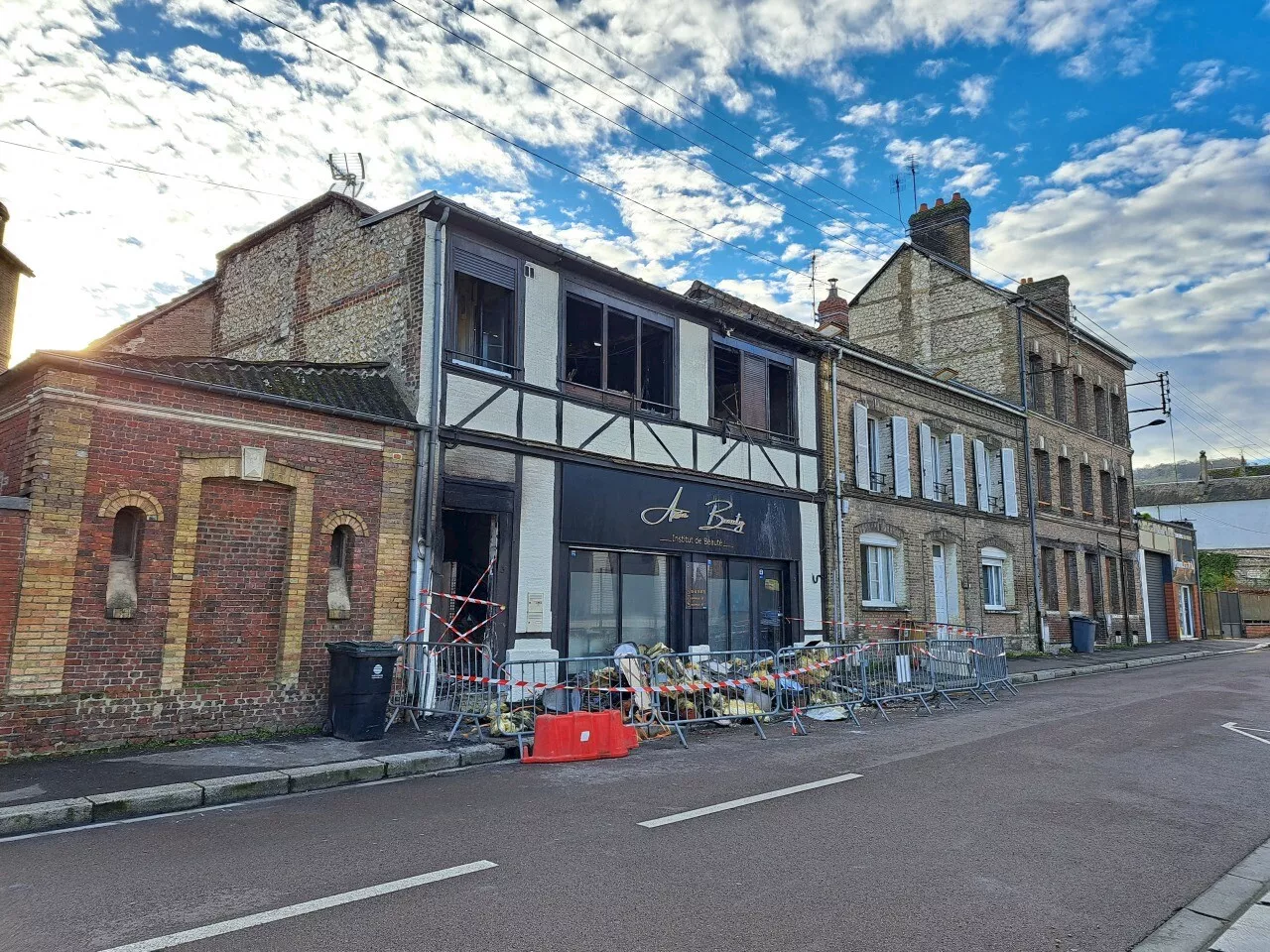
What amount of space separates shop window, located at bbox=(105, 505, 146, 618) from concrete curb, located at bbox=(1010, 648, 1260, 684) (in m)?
15.9

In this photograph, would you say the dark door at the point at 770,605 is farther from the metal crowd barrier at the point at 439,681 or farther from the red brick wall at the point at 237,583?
the red brick wall at the point at 237,583

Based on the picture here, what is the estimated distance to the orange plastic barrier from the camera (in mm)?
8799

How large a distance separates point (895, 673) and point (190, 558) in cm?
983

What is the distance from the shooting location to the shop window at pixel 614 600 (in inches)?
523

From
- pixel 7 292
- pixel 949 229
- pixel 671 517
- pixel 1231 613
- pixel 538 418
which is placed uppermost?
pixel 949 229

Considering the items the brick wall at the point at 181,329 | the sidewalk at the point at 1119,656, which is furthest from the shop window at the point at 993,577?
the brick wall at the point at 181,329

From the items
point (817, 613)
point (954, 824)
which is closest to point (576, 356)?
point (817, 613)

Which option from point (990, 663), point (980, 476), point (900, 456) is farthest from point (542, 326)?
point (980, 476)

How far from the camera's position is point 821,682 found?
12234 millimetres

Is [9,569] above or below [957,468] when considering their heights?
below

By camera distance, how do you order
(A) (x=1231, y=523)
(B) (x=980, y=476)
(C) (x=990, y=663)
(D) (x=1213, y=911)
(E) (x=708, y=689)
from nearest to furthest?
(D) (x=1213, y=911) → (E) (x=708, y=689) → (C) (x=990, y=663) → (B) (x=980, y=476) → (A) (x=1231, y=523)

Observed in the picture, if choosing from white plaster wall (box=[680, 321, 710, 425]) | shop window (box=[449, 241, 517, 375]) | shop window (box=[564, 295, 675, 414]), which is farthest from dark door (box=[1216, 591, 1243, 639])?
shop window (box=[449, 241, 517, 375])

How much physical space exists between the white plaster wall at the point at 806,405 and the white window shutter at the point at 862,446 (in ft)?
4.63

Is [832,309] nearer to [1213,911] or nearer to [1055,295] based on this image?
[1055,295]
